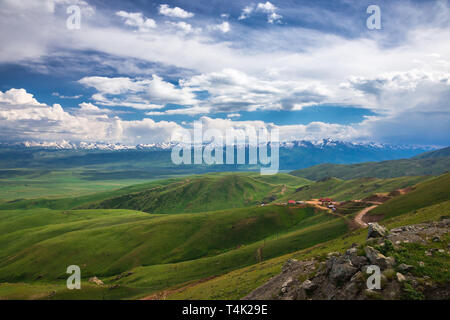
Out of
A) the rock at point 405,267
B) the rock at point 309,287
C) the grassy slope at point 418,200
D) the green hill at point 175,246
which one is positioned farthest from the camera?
the green hill at point 175,246

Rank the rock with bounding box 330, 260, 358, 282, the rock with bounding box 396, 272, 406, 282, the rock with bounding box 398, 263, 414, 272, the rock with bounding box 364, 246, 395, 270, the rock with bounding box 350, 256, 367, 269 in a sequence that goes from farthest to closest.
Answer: the rock with bounding box 350, 256, 367, 269
the rock with bounding box 330, 260, 358, 282
the rock with bounding box 364, 246, 395, 270
the rock with bounding box 398, 263, 414, 272
the rock with bounding box 396, 272, 406, 282

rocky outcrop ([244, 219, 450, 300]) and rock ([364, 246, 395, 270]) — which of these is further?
rock ([364, 246, 395, 270])

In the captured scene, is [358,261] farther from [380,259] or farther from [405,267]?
[405,267]

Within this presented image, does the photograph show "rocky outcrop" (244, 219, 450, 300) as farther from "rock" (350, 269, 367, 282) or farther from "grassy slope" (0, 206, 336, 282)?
"grassy slope" (0, 206, 336, 282)

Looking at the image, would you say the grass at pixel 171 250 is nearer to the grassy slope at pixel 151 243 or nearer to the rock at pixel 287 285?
the grassy slope at pixel 151 243

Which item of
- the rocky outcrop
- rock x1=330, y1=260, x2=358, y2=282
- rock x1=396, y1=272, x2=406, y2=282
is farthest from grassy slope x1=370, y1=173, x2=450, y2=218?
rock x1=396, y1=272, x2=406, y2=282

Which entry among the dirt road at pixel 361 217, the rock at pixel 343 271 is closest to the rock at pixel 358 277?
the rock at pixel 343 271

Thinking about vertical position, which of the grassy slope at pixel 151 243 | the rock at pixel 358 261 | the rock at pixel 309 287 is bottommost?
the grassy slope at pixel 151 243
